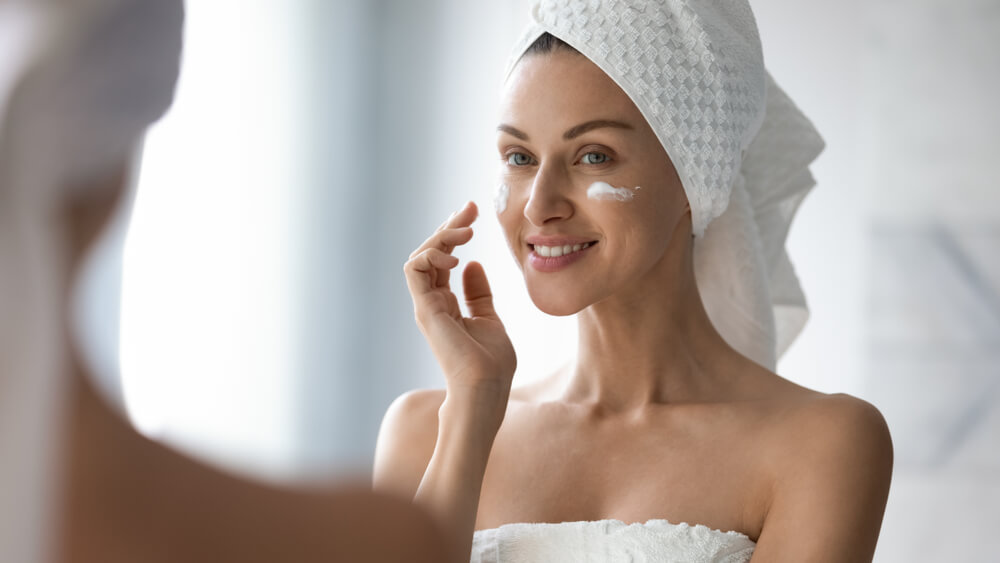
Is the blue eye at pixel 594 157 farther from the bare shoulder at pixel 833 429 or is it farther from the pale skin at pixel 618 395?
the bare shoulder at pixel 833 429

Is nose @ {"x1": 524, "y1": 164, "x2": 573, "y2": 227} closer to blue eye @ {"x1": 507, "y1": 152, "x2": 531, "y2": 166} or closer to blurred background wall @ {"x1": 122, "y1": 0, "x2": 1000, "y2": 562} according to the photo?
blue eye @ {"x1": 507, "y1": 152, "x2": 531, "y2": 166}

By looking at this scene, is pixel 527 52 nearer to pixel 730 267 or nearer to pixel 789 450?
pixel 730 267

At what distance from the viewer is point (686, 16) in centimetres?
146

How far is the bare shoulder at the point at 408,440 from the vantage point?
60.7 inches

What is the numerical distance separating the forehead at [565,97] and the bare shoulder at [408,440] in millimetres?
481

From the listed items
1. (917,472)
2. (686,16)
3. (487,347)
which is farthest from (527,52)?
(917,472)

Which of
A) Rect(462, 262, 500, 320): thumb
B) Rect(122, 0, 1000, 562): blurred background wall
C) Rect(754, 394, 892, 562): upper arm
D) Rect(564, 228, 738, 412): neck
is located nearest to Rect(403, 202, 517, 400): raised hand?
Rect(462, 262, 500, 320): thumb

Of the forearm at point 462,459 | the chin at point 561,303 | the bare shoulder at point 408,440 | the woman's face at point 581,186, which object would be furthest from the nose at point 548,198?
the bare shoulder at point 408,440

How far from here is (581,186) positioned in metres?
1.42

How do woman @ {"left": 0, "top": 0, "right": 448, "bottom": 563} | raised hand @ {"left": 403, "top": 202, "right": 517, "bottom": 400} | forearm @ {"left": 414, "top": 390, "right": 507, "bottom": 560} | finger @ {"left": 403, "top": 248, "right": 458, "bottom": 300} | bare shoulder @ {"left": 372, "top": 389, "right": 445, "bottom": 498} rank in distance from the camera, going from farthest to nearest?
bare shoulder @ {"left": 372, "top": 389, "right": 445, "bottom": 498} < finger @ {"left": 403, "top": 248, "right": 458, "bottom": 300} < raised hand @ {"left": 403, "top": 202, "right": 517, "bottom": 400} < forearm @ {"left": 414, "top": 390, "right": 507, "bottom": 560} < woman @ {"left": 0, "top": 0, "right": 448, "bottom": 563}

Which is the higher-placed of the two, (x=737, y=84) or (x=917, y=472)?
(x=737, y=84)

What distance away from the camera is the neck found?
1549 mm

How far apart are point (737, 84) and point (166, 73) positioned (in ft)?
4.20

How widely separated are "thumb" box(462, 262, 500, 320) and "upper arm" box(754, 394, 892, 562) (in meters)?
0.47
